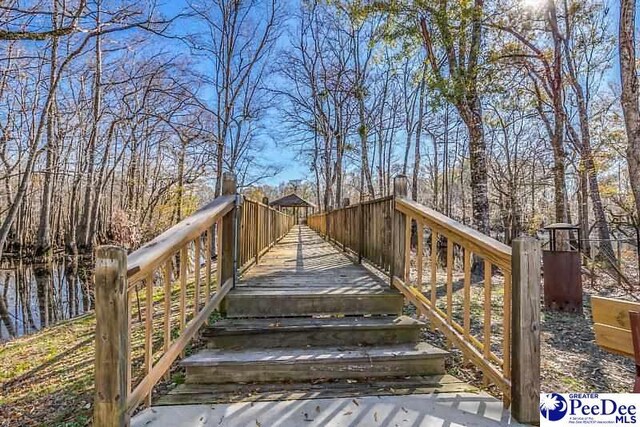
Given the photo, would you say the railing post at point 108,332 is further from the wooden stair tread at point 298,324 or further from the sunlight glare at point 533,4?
the sunlight glare at point 533,4

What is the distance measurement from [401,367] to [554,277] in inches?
150

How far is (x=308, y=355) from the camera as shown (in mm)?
2576

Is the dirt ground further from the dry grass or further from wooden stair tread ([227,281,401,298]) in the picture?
the dry grass

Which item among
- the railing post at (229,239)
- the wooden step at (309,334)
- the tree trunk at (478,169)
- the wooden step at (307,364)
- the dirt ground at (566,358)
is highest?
the tree trunk at (478,169)

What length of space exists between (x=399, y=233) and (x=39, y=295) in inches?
388

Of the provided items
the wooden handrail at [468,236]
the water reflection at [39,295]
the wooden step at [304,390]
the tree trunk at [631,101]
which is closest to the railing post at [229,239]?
the wooden step at [304,390]

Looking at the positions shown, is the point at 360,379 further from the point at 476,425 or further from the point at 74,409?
the point at 74,409

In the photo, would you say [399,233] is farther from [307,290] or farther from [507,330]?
[507,330]

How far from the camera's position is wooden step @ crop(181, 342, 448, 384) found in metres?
2.44

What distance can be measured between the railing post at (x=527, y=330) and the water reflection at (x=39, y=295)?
24.5 feet

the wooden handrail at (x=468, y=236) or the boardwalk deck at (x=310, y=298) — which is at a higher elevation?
the wooden handrail at (x=468, y=236)

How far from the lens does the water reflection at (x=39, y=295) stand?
6980 mm

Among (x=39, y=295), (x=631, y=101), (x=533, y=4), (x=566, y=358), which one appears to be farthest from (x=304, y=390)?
(x=533, y=4)

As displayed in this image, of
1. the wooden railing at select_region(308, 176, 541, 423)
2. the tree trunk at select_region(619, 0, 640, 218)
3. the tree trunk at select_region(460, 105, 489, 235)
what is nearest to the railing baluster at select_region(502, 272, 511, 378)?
the wooden railing at select_region(308, 176, 541, 423)
